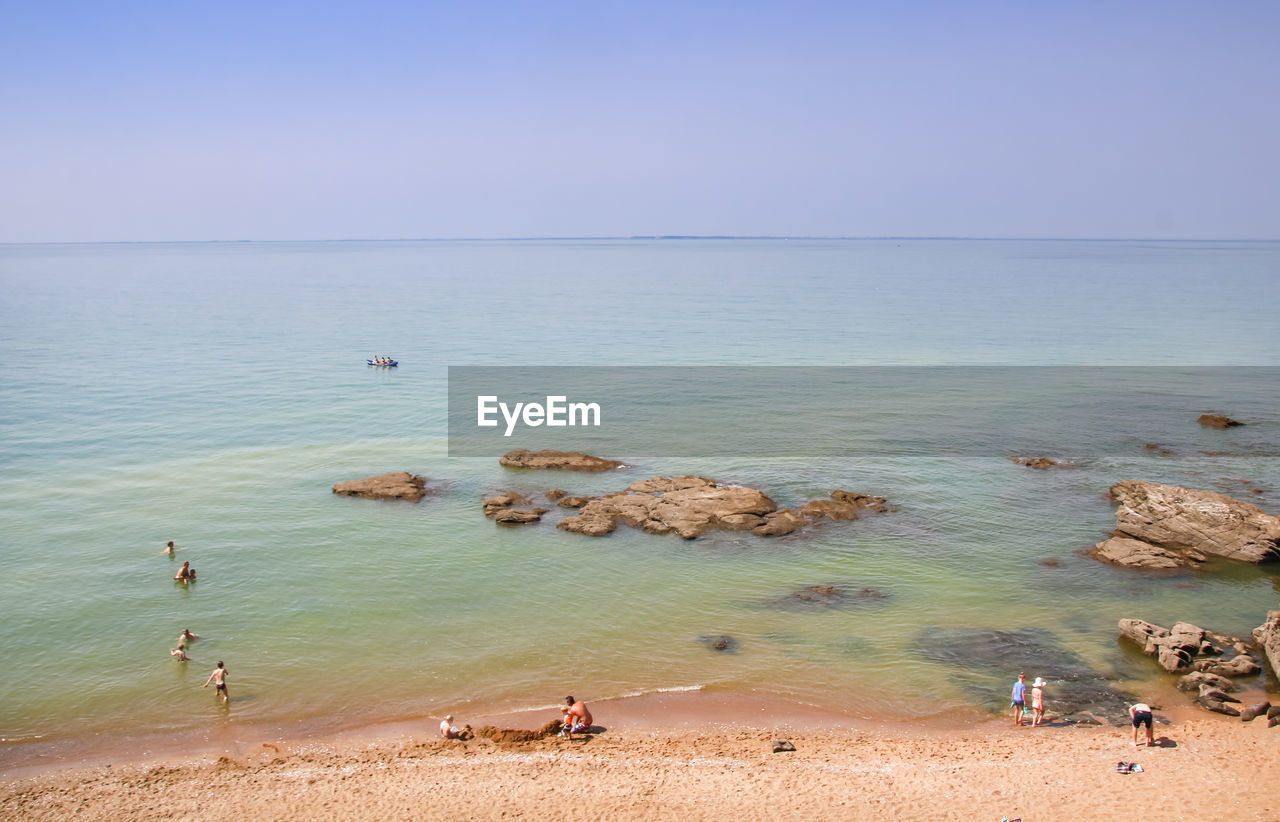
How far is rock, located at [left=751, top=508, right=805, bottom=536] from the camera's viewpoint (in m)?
36.0

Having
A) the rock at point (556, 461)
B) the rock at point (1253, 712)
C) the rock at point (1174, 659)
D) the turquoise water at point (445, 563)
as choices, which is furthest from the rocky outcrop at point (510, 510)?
the rock at point (1253, 712)

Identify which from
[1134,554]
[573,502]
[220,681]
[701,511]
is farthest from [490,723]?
[1134,554]

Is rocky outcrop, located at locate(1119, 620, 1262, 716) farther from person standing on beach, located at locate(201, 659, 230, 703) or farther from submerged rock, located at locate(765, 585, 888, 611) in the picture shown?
person standing on beach, located at locate(201, 659, 230, 703)

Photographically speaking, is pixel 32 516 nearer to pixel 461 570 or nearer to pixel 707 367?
pixel 461 570

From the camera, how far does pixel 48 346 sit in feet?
285

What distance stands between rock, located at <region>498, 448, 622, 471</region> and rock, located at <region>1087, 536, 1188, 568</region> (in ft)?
73.0

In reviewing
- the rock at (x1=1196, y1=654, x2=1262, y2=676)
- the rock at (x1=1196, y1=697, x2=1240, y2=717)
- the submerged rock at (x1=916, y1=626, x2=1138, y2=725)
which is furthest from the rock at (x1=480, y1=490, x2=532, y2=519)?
the rock at (x1=1196, y1=697, x2=1240, y2=717)

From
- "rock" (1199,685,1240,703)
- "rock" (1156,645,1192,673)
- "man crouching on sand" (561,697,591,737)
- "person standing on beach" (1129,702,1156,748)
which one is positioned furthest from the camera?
"rock" (1156,645,1192,673)

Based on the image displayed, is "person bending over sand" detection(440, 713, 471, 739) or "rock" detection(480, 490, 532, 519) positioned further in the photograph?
"rock" detection(480, 490, 532, 519)

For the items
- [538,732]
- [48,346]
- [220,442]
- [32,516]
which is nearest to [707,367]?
[220,442]

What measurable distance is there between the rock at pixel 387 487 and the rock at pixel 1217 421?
45.3 meters

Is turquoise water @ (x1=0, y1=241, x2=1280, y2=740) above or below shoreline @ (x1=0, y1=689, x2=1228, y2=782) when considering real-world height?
above

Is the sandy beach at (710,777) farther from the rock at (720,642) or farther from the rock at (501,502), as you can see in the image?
the rock at (501,502)

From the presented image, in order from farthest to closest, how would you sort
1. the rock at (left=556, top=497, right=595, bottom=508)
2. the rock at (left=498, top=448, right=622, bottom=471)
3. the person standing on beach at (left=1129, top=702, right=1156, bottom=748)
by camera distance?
the rock at (left=498, top=448, right=622, bottom=471), the rock at (left=556, top=497, right=595, bottom=508), the person standing on beach at (left=1129, top=702, right=1156, bottom=748)
